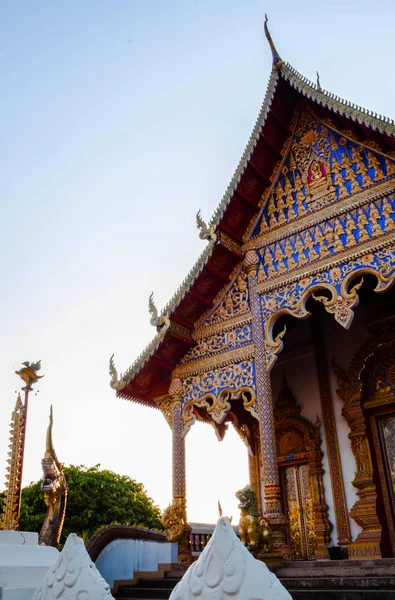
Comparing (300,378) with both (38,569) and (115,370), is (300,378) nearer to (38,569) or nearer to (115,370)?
(115,370)

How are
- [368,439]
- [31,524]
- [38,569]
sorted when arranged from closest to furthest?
[38,569] < [368,439] < [31,524]

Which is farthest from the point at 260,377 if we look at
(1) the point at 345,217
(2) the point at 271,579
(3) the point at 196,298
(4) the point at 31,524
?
(4) the point at 31,524

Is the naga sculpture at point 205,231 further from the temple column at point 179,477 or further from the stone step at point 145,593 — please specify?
the stone step at point 145,593

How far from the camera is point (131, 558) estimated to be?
6891 mm

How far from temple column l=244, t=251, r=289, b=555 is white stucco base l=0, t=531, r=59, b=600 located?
2.86 meters

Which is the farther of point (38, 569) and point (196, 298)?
point (196, 298)

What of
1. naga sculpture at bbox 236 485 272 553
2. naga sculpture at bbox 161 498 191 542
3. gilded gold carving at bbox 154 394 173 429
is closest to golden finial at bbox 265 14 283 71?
gilded gold carving at bbox 154 394 173 429

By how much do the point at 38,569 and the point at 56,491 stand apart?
2.18 m

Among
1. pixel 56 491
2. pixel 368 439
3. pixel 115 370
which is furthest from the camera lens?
pixel 115 370

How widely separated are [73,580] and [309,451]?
19.9 ft

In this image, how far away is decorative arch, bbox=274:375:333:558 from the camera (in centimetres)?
749

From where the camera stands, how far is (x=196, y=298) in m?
7.82

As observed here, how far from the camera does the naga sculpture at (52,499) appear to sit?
548 cm

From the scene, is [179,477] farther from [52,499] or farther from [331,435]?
[331,435]
